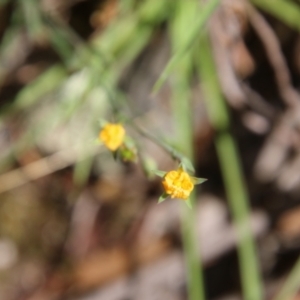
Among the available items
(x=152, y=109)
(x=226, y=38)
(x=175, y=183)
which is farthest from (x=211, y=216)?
(x=175, y=183)

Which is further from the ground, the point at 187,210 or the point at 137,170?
the point at 137,170

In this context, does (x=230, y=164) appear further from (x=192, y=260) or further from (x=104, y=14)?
(x=104, y=14)

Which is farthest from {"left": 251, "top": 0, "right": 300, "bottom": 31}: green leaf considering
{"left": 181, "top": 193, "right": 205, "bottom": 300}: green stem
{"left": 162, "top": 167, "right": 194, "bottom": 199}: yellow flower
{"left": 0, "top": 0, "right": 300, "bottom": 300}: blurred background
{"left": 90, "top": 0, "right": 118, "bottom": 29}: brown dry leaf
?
{"left": 162, "top": 167, "right": 194, "bottom": 199}: yellow flower

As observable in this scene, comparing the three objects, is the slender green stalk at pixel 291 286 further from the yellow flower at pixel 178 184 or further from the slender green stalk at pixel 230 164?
the yellow flower at pixel 178 184

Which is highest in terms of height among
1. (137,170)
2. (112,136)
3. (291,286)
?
(137,170)

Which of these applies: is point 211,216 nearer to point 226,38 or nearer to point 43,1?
point 226,38

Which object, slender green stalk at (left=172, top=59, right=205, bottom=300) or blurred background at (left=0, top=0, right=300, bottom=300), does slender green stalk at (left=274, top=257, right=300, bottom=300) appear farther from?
slender green stalk at (left=172, top=59, right=205, bottom=300)

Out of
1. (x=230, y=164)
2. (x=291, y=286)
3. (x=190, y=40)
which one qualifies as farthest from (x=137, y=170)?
(x=190, y=40)

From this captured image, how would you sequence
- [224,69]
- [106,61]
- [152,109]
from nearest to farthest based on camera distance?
[106,61], [224,69], [152,109]
